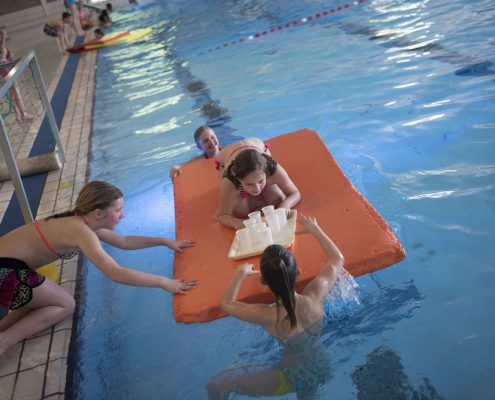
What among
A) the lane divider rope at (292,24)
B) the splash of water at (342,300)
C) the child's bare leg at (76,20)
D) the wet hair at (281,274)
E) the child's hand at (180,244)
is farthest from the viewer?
the child's bare leg at (76,20)

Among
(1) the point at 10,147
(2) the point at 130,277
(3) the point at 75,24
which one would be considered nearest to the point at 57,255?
(2) the point at 130,277

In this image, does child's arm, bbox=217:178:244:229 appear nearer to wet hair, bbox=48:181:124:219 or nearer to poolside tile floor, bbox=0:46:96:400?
wet hair, bbox=48:181:124:219

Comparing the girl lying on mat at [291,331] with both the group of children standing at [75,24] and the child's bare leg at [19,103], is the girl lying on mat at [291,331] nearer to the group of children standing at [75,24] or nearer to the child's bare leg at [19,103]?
the child's bare leg at [19,103]

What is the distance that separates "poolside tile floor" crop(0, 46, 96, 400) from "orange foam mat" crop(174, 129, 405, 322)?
2.84ft

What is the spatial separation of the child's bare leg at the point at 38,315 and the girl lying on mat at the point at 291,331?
1.26 metres

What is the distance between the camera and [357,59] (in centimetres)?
760

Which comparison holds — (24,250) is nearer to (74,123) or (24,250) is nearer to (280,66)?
(74,123)

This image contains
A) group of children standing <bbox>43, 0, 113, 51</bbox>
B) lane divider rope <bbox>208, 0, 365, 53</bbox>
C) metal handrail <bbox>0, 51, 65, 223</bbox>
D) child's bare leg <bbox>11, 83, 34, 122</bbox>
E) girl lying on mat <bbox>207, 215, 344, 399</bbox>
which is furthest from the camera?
group of children standing <bbox>43, 0, 113, 51</bbox>

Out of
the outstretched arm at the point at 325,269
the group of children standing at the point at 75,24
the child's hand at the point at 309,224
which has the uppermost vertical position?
the group of children standing at the point at 75,24

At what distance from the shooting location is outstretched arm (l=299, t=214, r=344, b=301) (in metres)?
2.58

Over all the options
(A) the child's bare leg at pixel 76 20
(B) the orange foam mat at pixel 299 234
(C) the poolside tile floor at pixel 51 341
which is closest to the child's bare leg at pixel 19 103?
(C) the poolside tile floor at pixel 51 341

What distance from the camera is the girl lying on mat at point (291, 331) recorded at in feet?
8.28

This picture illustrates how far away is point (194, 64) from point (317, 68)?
321cm

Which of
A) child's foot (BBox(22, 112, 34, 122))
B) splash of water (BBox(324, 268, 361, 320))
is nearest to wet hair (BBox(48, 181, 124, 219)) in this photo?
splash of water (BBox(324, 268, 361, 320))
